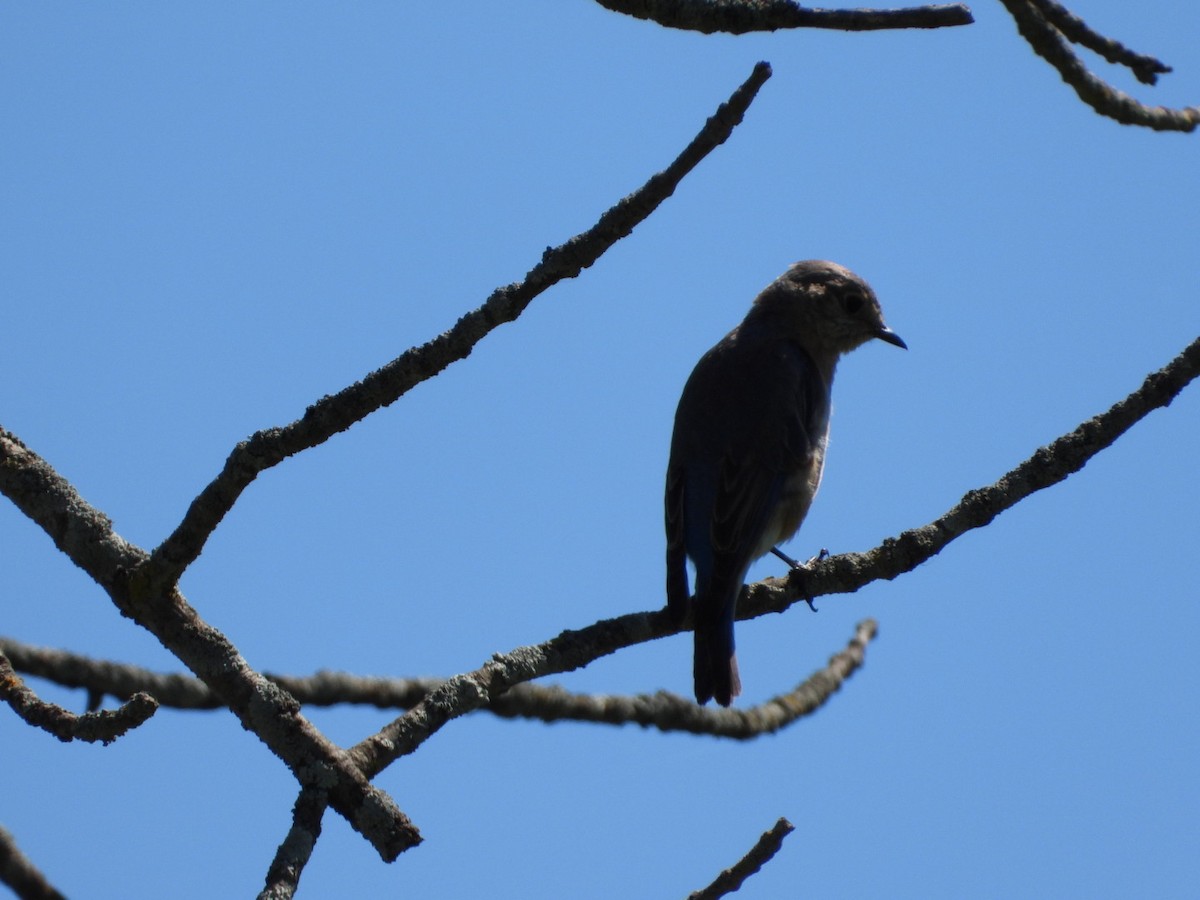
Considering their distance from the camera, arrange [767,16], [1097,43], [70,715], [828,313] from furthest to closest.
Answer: [828,313] → [1097,43] → [767,16] → [70,715]

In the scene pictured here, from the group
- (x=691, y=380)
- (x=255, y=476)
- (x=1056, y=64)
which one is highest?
(x=691, y=380)

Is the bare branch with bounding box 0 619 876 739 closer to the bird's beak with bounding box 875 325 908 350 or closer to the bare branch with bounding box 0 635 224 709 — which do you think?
the bare branch with bounding box 0 635 224 709

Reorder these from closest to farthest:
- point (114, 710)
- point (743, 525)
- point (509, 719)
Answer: point (114, 710), point (509, 719), point (743, 525)

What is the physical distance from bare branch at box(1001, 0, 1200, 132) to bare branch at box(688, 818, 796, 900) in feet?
8.36

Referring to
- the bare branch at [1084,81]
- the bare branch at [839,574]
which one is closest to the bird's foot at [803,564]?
the bare branch at [839,574]

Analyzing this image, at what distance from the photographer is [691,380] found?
6859mm

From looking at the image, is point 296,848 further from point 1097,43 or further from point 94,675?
point 1097,43

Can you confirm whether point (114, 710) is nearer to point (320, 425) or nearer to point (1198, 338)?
point (320, 425)

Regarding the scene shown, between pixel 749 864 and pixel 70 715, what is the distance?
4.94 ft

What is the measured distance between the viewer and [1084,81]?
4.44m

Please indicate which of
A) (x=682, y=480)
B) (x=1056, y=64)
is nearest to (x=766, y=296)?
(x=682, y=480)

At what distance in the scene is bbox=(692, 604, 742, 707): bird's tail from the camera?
17.0 ft

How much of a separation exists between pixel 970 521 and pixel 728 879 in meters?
1.83

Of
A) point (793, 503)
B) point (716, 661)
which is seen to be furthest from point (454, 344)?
point (793, 503)
